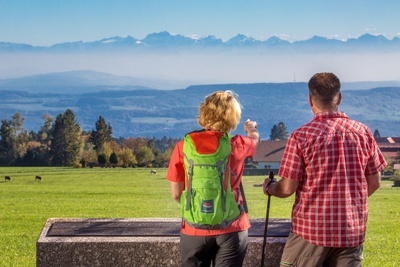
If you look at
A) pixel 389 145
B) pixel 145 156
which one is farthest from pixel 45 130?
pixel 389 145

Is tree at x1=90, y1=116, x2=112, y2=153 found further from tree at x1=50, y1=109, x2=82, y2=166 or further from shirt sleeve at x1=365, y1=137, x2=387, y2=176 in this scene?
shirt sleeve at x1=365, y1=137, x2=387, y2=176

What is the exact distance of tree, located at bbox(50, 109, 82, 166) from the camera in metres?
33.2

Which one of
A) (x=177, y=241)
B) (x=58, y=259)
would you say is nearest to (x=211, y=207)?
(x=177, y=241)

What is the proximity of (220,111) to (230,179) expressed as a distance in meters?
0.40

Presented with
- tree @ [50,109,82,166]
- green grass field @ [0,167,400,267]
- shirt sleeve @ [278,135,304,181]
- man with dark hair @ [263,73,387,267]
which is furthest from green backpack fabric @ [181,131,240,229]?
tree @ [50,109,82,166]

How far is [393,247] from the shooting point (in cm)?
1143

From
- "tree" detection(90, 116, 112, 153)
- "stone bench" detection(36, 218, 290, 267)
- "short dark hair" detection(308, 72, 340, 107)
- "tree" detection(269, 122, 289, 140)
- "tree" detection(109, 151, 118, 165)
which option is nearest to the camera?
"short dark hair" detection(308, 72, 340, 107)

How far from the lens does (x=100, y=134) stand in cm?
3466

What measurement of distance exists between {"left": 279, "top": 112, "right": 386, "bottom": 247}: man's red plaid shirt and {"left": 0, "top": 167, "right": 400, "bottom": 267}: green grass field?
16.7 feet

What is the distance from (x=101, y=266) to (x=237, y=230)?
1.59 m

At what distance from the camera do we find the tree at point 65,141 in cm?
3316

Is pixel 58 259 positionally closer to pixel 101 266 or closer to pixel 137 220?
pixel 101 266

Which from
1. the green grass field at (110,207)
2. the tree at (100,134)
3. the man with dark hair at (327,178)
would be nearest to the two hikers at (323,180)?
the man with dark hair at (327,178)

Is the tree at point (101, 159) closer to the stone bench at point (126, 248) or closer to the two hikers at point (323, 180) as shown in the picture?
the stone bench at point (126, 248)
